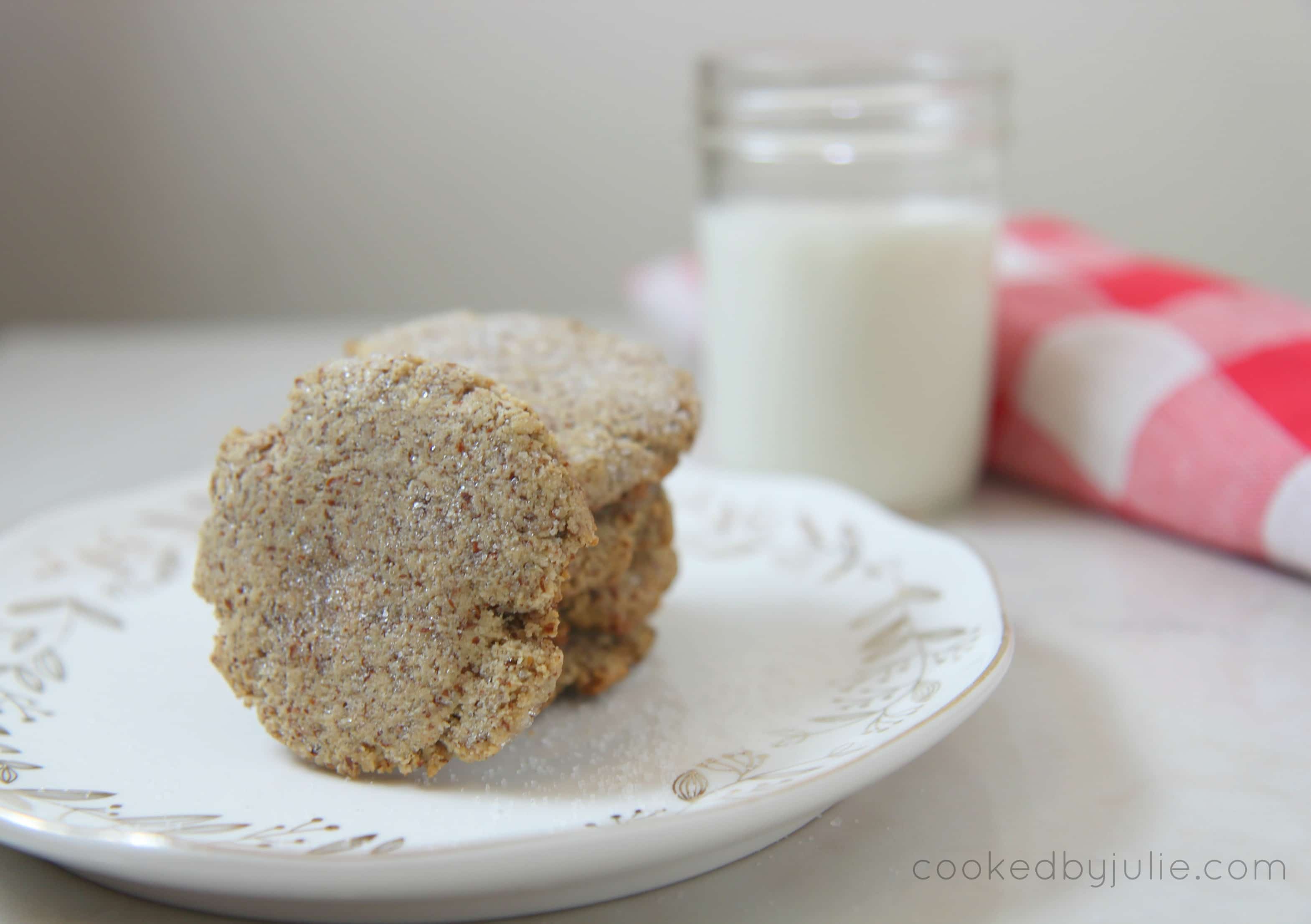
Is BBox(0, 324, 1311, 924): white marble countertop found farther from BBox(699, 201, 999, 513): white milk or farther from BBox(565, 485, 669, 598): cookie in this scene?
BBox(565, 485, 669, 598): cookie

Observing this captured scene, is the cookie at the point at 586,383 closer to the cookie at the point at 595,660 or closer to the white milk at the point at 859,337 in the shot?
the cookie at the point at 595,660

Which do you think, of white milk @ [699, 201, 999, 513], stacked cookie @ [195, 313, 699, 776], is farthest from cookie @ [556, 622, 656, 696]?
white milk @ [699, 201, 999, 513]

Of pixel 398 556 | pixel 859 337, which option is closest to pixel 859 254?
pixel 859 337

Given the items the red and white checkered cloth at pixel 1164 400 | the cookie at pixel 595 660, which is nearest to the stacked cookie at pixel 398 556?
the cookie at pixel 595 660

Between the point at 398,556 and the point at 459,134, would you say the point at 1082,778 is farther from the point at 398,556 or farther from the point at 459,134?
the point at 459,134

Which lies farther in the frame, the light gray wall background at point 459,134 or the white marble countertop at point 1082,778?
the light gray wall background at point 459,134

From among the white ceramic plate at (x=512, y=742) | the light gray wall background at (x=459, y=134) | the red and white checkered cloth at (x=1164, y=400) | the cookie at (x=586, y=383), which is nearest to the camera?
the white ceramic plate at (x=512, y=742)
